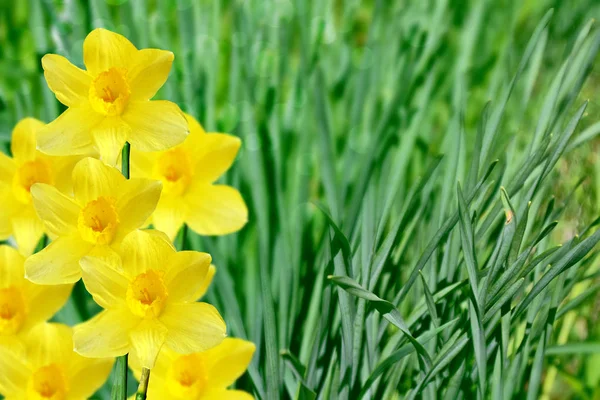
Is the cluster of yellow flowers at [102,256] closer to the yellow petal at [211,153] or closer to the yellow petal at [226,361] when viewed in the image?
the yellow petal at [226,361]

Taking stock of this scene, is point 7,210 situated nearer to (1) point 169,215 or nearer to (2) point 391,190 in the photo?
(1) point 169,215

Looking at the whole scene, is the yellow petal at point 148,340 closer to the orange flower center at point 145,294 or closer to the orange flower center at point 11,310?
the orange flower center at point 145,294

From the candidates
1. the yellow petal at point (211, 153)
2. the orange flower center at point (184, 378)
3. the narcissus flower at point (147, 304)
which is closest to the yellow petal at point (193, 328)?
the narcissus flower at point (147, 304)

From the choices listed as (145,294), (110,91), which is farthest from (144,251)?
(110,91)

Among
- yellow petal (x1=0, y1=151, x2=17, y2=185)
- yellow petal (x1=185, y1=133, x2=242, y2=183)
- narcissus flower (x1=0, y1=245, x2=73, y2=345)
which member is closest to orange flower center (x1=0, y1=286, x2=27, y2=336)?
narcissus flower (x1=0, y1=245, x2=73, y2=345)

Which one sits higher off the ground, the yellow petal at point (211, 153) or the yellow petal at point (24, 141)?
the yellow petal at point (24, 141)

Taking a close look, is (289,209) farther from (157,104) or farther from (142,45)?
(157,104)

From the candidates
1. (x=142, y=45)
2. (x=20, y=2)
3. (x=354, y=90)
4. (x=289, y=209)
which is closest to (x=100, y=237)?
(x=289, y=209)

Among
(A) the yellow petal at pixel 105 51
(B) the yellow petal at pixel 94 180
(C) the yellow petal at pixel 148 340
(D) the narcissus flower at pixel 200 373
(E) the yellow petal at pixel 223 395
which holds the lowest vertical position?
(E) the yellow petal at pixel 223 395

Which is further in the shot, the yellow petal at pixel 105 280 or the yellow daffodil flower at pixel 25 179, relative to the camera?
the yellow daffodil flower at pixel 25 179
